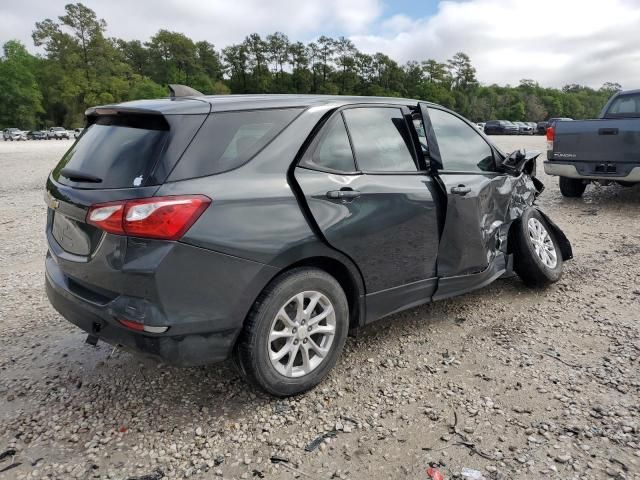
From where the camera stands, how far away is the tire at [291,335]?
8.39 feet

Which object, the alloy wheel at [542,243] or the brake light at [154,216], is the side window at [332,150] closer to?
the brake light at [154,216]

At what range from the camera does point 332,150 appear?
2.88 metres

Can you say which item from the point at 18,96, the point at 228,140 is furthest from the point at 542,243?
the point at 18,96

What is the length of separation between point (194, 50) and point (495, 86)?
260 feet

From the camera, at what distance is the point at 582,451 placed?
2.33 meters

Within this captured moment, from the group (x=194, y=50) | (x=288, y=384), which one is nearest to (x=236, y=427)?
(x=288, y=384)

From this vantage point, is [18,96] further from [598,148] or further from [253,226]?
[253,226]

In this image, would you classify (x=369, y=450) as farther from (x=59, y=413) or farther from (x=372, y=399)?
(x=59, y=413)

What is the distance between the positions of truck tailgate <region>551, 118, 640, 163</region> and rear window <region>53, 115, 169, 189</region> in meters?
7.27

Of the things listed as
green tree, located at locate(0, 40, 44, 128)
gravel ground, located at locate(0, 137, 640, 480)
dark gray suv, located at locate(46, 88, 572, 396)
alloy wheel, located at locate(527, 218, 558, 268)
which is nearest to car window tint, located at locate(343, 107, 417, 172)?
dark gray suv, located at locate(46, 88, 572, 396)

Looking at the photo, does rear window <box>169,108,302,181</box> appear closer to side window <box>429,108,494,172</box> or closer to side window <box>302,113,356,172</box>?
side window <box>302,113,356,172</box>

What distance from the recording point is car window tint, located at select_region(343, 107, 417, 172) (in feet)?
10.0

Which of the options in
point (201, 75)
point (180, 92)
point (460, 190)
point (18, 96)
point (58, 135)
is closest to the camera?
point (180, 92)

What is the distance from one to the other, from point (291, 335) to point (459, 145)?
2072 millimetres
